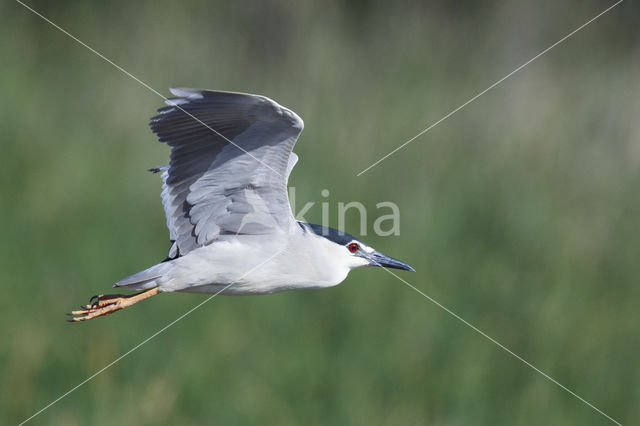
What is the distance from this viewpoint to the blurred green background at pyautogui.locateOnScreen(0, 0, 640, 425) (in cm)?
577

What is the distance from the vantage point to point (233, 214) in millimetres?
3094

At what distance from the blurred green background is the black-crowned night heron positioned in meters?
2.36

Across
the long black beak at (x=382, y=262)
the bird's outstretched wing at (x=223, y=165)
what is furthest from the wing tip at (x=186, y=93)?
the long black beak at (x=382, y=262)

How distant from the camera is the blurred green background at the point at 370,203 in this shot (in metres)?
5.77

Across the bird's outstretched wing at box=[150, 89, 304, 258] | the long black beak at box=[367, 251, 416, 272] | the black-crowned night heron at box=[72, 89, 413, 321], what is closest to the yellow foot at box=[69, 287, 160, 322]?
the black-crowned night heron at box=[72, 89, 413, 321]

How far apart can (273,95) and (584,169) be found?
315cm

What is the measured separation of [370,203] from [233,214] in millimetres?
3886

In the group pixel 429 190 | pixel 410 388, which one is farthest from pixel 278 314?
pixel 429 190

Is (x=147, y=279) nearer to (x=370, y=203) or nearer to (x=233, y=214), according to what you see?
(x=233, y=214)

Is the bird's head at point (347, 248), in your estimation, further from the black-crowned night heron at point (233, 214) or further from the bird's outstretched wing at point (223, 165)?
the bird's outstretched wing at point (223, 165)

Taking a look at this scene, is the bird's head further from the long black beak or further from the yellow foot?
the yellow foot

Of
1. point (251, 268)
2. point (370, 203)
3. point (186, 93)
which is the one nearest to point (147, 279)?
point (251, 268)

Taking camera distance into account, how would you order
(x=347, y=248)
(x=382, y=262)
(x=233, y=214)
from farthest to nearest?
(x=382, y=262)
(x=347, y=248)
(x=233, y=214)

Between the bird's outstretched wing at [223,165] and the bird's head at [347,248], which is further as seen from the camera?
the bird's head at [347,248]
